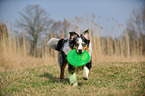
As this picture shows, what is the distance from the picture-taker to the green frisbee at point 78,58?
115 inches

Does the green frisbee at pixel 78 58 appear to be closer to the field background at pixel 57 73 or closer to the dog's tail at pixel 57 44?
the field background at pixel 57 73

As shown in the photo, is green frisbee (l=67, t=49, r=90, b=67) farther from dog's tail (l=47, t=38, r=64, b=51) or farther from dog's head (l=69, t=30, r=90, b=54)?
dog's tail (l=47, t=38, r=64, b=51)

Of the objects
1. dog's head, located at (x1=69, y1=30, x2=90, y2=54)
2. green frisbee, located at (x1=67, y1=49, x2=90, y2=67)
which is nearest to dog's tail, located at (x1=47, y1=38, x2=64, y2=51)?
dog's head, located at (x1=69, y1=30, x2=90, y2=54)

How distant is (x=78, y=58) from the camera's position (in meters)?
2.98

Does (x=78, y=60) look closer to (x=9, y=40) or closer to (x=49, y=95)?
(x=49, y=95)

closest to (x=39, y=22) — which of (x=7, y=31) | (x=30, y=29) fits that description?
(x=30, y=29)

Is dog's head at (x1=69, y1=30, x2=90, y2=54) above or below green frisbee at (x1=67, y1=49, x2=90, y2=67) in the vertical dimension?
above

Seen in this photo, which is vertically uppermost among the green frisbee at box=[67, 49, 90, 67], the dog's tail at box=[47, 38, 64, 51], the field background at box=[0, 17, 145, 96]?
the dog's tail at box=[47, 38, 64, 51]

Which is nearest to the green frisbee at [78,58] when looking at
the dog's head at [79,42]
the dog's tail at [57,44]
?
the dog's head at [79,42]

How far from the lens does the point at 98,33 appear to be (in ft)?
22.3

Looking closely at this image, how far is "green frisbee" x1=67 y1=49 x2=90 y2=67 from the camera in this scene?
2.92m

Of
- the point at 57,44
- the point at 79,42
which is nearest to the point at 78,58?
the point at 79,42

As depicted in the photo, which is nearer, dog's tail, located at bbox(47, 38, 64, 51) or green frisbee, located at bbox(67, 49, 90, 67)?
green frisbee, located at bbox(67, 49, 90, 67)

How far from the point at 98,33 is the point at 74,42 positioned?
404cm
